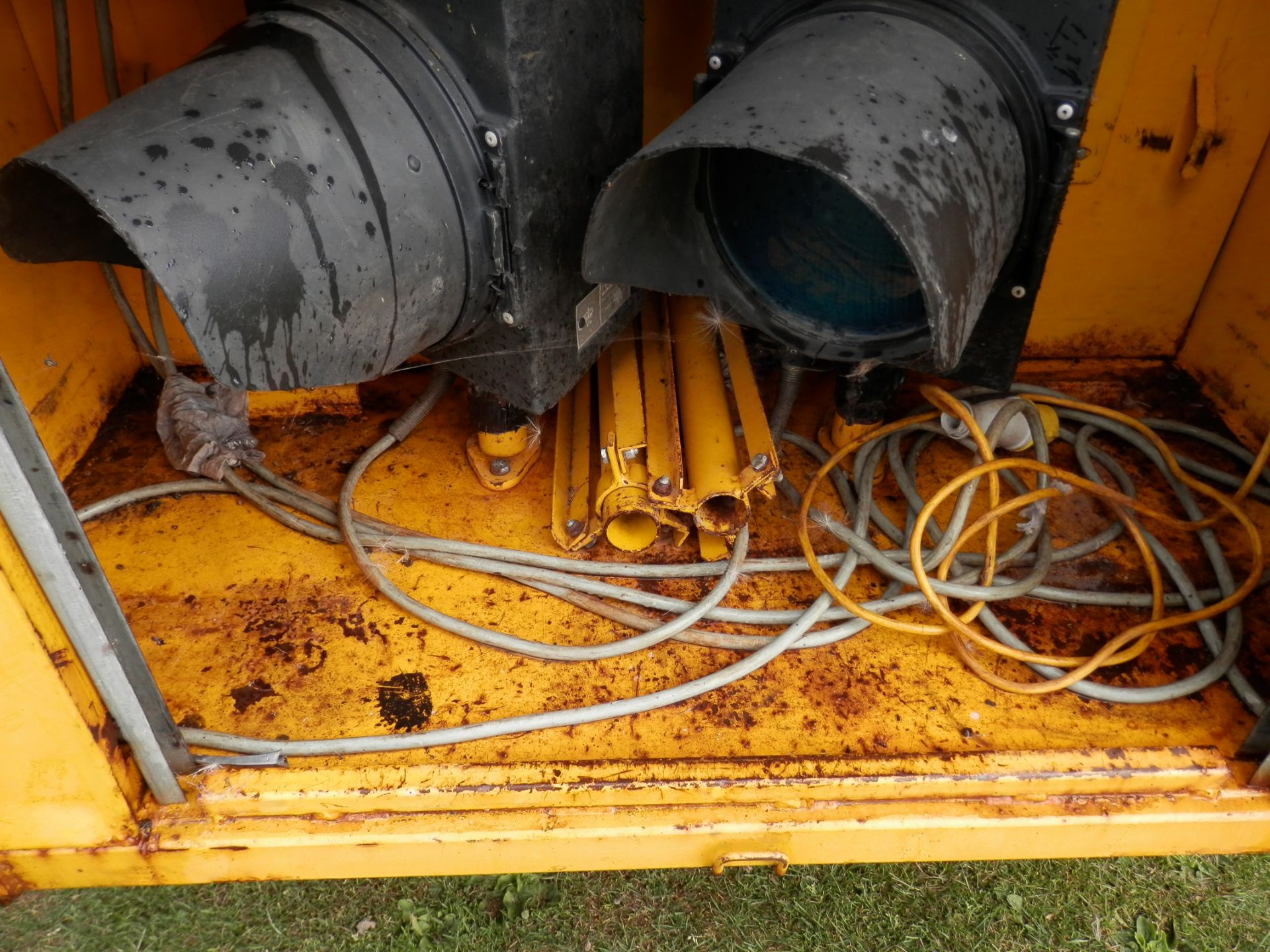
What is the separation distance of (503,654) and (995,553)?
686 millimetres

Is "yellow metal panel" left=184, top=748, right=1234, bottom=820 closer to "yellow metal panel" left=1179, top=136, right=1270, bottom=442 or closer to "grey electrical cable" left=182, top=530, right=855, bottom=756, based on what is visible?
"grey electrical cable" left=182, top=530, right=855, bottom=756

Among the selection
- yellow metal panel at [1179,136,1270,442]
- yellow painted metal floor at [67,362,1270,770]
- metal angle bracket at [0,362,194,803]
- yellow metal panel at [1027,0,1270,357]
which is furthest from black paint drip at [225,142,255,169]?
yellow metal panel at [1179,136,1270,442]

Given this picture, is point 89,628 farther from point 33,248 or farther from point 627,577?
point 627,577

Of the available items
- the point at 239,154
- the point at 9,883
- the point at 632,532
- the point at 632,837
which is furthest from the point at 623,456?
the point at 9,883

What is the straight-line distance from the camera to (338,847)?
941 millimetres

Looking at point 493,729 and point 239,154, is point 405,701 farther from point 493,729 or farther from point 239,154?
point 239,154

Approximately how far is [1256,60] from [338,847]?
1665mm

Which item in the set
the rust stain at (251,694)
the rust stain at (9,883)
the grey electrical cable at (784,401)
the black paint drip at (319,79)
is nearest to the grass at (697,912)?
the rust stain at (9,883)

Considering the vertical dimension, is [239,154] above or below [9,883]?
above

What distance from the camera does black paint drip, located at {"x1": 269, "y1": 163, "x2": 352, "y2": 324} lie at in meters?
0.74

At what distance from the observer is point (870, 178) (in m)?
0.67

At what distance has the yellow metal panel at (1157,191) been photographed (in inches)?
49.8

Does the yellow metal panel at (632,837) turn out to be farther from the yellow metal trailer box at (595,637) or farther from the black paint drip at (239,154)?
the black paint drip at (239,154)

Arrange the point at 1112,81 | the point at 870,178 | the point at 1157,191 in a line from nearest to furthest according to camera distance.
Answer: the point at 870,178
the point at 1112,81
the point at 1157,191
